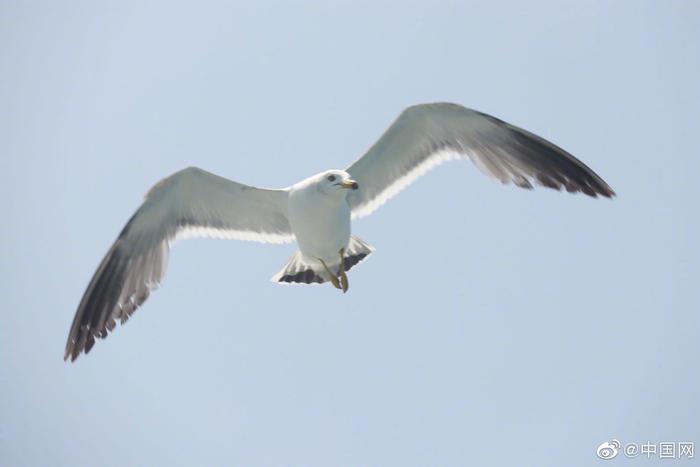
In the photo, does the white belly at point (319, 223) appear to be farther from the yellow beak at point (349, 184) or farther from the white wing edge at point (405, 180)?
the white wing edge at point (405, 180)

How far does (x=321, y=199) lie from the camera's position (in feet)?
30.5

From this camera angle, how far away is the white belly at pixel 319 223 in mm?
9344

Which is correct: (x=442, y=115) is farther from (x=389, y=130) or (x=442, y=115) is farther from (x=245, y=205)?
(x=245, y=205)

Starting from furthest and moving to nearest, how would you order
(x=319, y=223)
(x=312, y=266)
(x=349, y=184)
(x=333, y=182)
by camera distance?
(x=312, y=266) → (x=319, y=223) → (x=333, y=182) → (x=349, y=184)

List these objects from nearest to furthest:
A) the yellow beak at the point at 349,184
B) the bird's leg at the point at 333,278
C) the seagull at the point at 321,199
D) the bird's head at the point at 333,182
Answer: the yellow beak at the point at 349,184 < the bird's head at the point at 333,182 < the seagull at the point at 321,199 < the bird's leg at the point at 333,278

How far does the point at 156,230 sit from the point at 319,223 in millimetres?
1904

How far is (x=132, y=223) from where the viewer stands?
9828 millimetres

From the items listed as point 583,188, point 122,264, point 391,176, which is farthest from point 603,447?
→ point 122,264

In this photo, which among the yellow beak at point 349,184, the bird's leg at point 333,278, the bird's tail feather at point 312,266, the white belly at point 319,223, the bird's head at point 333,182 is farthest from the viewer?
the bird's tail feather at point 312,266

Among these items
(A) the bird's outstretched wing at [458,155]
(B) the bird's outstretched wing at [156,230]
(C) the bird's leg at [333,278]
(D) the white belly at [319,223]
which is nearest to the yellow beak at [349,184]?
(D) the white belly at [319,223]

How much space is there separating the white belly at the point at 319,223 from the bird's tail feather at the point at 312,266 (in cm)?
26

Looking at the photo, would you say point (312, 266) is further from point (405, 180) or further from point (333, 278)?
point (405, 180)

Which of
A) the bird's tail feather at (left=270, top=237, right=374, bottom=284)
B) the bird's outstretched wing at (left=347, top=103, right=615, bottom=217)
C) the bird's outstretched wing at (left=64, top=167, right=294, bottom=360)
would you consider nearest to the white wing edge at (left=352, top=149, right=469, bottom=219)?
the bird's outstretched wing at (left=347, top=103, right=615, bottom=217)

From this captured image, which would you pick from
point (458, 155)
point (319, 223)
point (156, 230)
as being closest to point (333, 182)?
point (319, 223)
